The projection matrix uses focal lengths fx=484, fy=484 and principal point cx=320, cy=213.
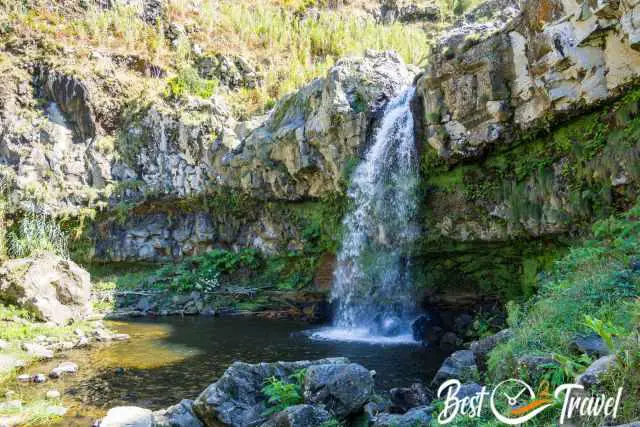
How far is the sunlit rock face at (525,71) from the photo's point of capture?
12.3m

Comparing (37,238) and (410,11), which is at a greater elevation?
(410,11)

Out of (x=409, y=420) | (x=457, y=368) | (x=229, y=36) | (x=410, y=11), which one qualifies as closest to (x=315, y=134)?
(x=457, y=368)

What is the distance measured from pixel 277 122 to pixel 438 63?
1006 cm

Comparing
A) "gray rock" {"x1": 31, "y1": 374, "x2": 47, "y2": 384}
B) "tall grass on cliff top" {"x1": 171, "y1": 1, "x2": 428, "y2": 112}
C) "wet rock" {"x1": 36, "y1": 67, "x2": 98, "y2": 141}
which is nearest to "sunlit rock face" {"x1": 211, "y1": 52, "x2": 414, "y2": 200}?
"tall grass on cliff top" {"x1": 171, "y1": 1, "x2": 428, "y2": 112}

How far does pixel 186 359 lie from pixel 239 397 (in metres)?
6.80

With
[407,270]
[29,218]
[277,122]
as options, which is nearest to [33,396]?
Result: [407,270]

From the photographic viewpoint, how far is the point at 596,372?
180 inches

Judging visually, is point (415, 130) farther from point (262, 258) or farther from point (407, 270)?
point (262, 258)

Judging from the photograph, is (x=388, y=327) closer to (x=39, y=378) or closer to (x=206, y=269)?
(x=39, y=378)

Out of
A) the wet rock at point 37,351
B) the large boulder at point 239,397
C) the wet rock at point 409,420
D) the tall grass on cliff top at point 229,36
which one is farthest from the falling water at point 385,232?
the tall grass on cliff top at point 229,36

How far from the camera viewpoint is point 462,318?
17812mm

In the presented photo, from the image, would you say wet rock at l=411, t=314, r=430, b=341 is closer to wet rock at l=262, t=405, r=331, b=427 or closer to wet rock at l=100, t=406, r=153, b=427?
wet rock at l=100, t=406, r=153, b=427

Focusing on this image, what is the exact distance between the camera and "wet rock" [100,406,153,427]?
27.9ft

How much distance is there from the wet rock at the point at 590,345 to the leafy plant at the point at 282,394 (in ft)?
13.1
